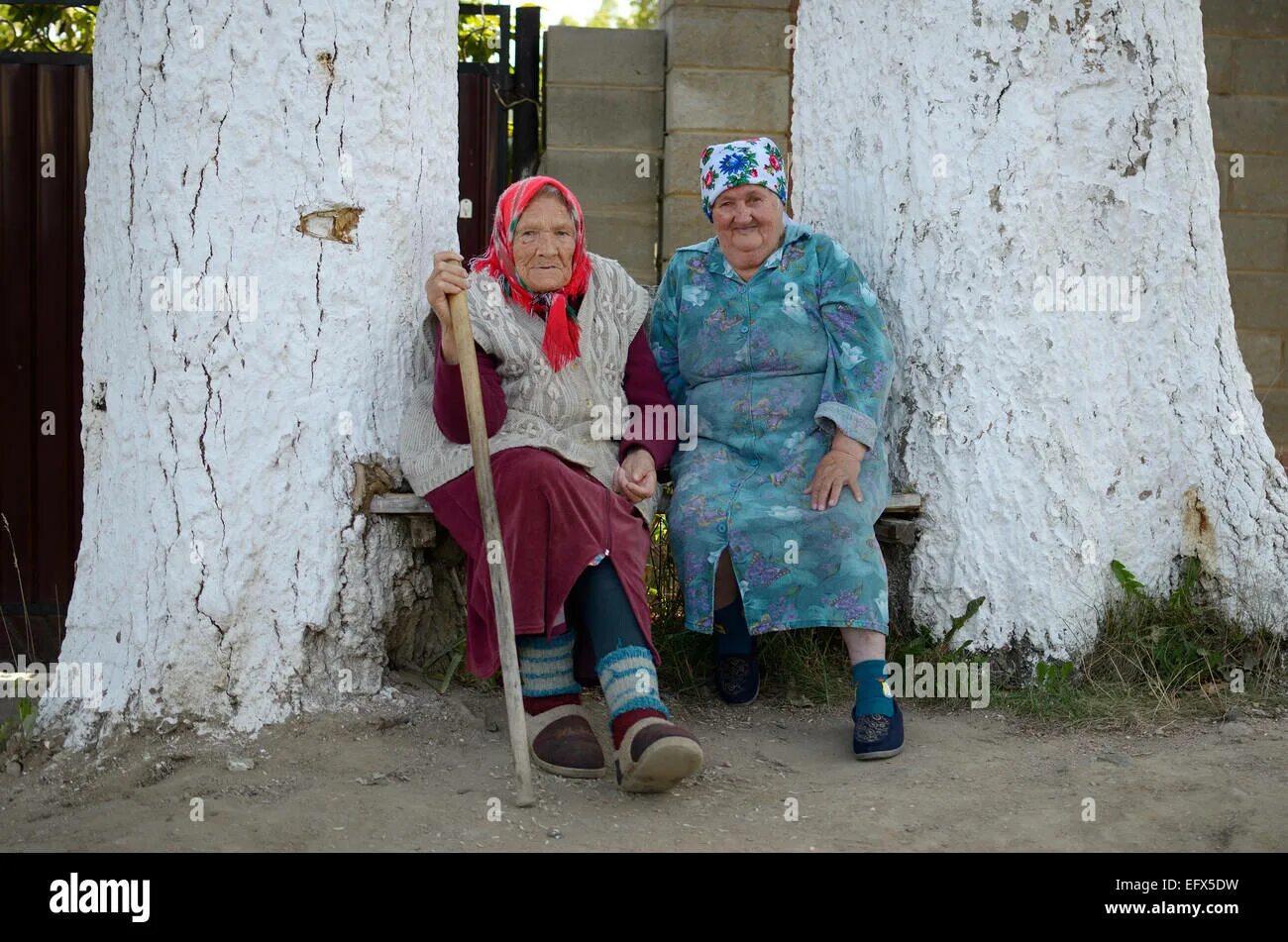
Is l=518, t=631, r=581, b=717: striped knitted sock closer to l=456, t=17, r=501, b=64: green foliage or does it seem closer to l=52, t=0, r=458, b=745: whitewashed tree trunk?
l=52, t=0, r=458, b=745: whitewashed tree trunk

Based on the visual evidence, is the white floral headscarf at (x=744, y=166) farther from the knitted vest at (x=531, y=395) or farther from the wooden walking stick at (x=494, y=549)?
the wooden walking stick at (x=494, y=549)

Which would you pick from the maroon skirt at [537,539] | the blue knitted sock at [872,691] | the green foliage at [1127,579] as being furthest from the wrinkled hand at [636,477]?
the green foliage at [1127,579]

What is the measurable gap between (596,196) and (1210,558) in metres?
3.20

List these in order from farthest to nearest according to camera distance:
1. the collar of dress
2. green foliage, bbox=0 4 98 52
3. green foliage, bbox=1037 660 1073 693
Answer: green foliage, bbox=0 4 98 52 → the collar of dress → green foliage, bbox=1037 660 1073 693

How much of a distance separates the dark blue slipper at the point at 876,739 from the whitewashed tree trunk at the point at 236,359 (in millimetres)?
1212

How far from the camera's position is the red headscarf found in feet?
10.4

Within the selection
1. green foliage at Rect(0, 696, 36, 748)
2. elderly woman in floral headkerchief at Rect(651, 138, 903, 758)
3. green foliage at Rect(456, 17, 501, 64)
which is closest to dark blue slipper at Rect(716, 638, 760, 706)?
elderly woman in floral headkerchief at Rect(651, 138, 903, 758)

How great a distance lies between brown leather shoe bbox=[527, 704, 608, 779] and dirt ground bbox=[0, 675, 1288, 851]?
0.03 meters

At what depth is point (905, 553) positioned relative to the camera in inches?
140

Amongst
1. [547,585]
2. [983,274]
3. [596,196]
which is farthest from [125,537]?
[596,196]

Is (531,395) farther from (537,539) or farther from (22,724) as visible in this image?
(22,724)

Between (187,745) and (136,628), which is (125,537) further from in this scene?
(187,745)

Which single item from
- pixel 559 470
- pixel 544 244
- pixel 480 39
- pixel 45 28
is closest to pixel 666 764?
pixel 559 470

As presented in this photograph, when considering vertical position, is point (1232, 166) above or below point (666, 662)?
above
